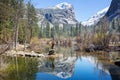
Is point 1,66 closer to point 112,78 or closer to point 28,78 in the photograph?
point 28,78

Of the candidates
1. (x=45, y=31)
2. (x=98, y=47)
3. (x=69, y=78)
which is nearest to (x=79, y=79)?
(x=69, y=78)

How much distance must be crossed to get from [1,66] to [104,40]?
6317 centimetres

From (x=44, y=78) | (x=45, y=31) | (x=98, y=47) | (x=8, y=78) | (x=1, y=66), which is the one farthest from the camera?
(x=45, y=31)

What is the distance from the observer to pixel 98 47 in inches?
3524

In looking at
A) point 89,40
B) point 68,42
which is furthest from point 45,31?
point 89,40

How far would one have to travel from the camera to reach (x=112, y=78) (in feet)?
104

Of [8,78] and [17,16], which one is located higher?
[17,16]

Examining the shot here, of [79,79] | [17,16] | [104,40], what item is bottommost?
[79,79]

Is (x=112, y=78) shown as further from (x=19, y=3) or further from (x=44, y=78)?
(x=19, y=3)

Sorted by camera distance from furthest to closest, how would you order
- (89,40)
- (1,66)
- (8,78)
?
1. (89,40)
2. (1,66)
3. (8,78)

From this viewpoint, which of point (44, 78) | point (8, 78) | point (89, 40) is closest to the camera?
point (8, 78)

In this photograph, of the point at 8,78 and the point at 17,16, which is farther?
the point at 17,16

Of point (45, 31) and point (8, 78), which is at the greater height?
point (45, 31)

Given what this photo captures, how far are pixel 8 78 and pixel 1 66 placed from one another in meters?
5.79
